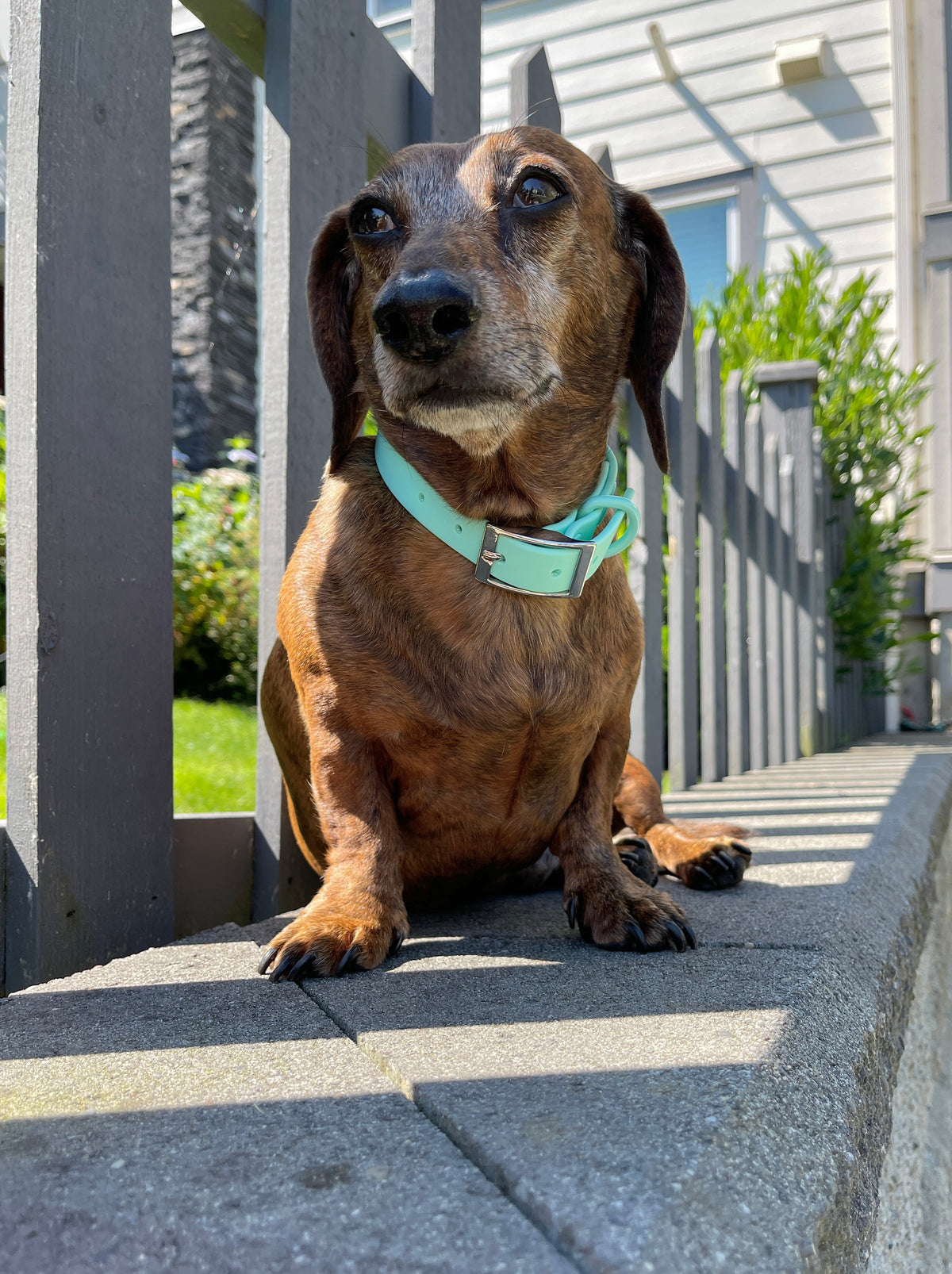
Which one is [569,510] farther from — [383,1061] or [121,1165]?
[121,1165]

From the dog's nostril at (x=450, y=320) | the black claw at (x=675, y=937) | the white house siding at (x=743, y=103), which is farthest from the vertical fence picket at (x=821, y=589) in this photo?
the dog's nostril at (x=450, y=320)

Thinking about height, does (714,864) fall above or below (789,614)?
below

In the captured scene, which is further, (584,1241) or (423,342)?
(423,342)

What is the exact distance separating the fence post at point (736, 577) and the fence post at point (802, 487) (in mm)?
910

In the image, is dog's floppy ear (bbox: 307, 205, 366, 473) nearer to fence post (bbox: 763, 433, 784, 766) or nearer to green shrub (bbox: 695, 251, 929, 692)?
fence post (bbox: 763, 433, 784, 766)

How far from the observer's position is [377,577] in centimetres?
155

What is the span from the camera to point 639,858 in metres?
1.97

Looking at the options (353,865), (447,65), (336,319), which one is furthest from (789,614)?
(353,865)

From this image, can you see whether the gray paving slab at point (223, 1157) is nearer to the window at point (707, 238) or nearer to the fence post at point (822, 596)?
the fence post at point (822, 596)

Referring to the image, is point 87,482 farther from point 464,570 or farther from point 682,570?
point 682,570

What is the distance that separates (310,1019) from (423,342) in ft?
2.86

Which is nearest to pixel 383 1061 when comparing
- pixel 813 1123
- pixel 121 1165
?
pixel 121 1165

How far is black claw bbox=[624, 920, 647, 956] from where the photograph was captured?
4.74 ft

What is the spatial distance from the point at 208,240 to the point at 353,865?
23.5 feet
